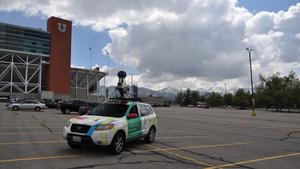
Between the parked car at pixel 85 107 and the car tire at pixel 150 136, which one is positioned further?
the parked car at pixel 85 107

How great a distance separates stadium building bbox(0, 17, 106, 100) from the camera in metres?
103

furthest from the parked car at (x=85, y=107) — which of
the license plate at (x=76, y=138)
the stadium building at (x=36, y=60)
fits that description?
the stadium building at (x=36, y=60)

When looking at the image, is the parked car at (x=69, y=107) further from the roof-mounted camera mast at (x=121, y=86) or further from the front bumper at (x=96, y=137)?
the front bumper at (x=96, y=137)

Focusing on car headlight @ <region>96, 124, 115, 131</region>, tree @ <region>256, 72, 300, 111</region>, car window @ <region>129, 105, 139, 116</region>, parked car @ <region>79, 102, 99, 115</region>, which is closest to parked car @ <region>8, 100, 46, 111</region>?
parked car @ <region>79, 102, 99, 115</region>

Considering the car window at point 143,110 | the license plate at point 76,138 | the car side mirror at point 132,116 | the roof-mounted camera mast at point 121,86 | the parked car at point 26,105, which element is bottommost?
the license plate at point 76,138

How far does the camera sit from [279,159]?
9461 mm

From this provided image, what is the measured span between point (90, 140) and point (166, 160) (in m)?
2.24

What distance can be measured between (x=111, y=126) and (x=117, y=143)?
62 cm

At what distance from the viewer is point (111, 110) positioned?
34.0 ft

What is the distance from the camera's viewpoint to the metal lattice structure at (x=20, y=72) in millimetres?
102875

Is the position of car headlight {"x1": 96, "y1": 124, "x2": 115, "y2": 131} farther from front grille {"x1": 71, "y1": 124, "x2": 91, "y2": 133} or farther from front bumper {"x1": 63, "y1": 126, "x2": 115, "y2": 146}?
front grille {"x1": 71, "y1": 124, "x2": 91, "y2": 133}

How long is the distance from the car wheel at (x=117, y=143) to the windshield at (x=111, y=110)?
2.73 feet

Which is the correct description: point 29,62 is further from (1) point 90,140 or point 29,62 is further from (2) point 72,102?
(1) point 90,140

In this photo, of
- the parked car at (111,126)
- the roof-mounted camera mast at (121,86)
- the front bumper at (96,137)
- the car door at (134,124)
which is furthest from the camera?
the roof-mounted camera mast at (121,86)
